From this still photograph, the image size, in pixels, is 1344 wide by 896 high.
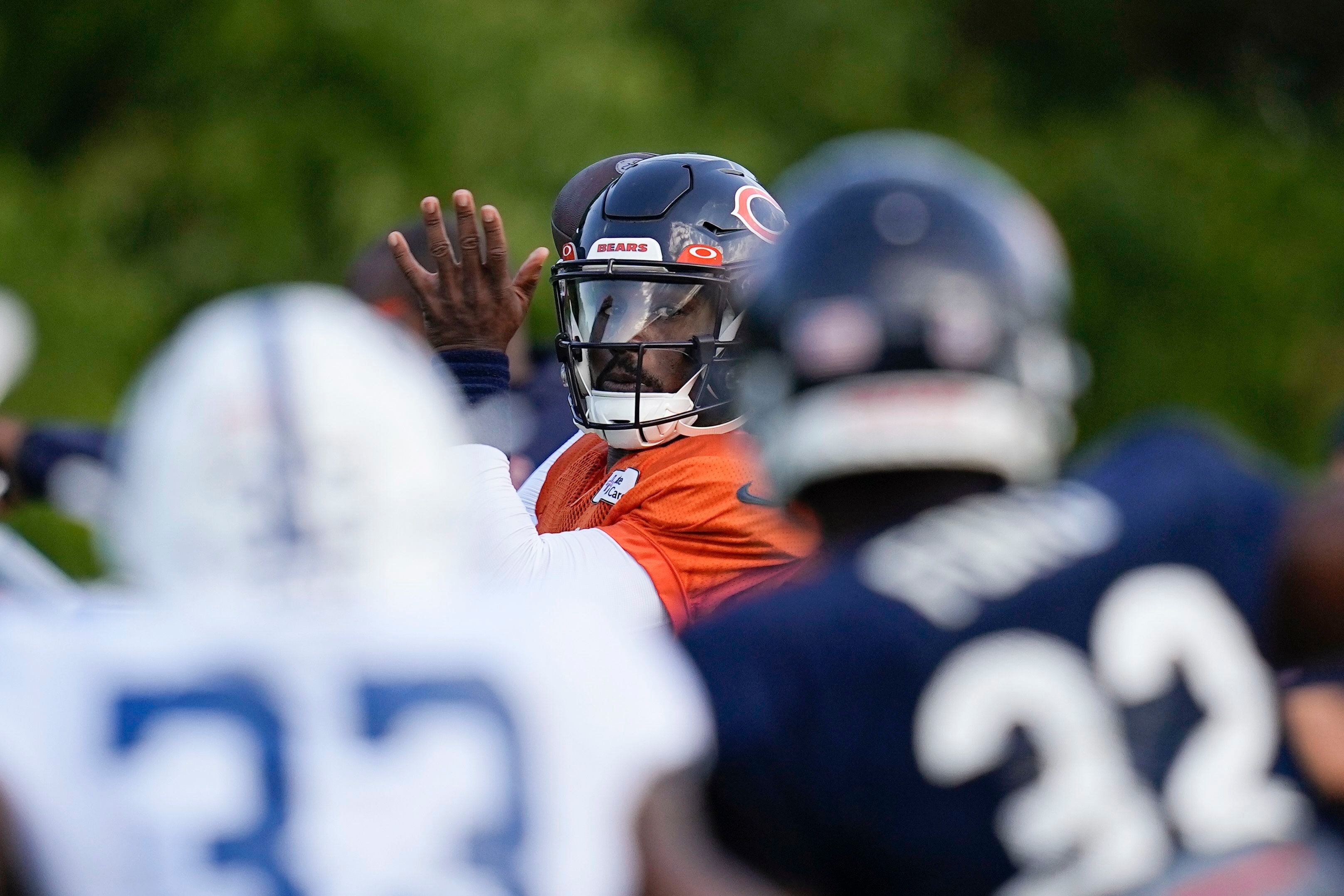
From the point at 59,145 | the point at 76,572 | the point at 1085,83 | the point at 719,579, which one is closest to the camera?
the point at 719,579

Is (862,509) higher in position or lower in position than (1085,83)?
higher

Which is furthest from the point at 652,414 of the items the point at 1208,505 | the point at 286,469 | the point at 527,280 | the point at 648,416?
the point at 286,469

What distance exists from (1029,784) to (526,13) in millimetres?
11237

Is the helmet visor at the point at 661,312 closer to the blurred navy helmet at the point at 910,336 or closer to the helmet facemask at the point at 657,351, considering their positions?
the helmet facemask at the point at 657,351

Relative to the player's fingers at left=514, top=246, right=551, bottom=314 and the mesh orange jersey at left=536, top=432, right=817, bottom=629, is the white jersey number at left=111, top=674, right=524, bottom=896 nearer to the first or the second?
the mesh orange jersey at left=536, top=432, right=817, bottom=629

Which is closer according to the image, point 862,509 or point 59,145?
point 862,509

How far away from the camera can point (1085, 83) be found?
17.8 meters

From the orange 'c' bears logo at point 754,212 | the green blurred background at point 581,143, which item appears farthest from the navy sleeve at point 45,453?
the green blurred background at point 581,143

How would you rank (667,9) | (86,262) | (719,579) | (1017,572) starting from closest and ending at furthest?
(1017,572), (719,579), (86,262), (667,9)

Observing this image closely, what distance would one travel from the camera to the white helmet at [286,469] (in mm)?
1543

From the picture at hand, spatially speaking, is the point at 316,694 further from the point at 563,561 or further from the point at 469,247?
the point at 469,247

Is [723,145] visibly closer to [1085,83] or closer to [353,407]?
[1085,83]

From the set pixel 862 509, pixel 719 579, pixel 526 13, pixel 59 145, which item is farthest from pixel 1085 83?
pixel 862 509

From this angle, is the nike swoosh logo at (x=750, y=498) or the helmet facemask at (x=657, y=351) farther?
the helmet facemask at (x=657, y=351)
